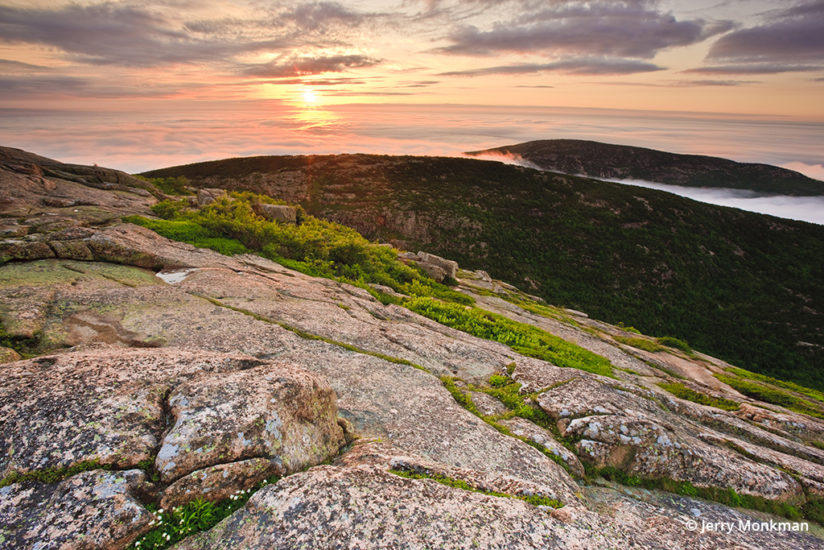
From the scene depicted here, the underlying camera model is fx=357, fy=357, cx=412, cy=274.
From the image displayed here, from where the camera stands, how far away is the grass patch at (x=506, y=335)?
14586mm

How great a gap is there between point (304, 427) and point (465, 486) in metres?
2.46

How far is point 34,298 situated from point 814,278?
101553 millimetres

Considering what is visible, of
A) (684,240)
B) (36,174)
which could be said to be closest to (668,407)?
(36,174)

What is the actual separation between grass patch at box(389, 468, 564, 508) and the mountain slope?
181ft

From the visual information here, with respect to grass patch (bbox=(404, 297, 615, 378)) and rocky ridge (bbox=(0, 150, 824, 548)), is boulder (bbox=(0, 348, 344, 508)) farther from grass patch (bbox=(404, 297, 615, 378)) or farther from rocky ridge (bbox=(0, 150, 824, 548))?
grass patch (bbox=(404, 297, 615, 378))

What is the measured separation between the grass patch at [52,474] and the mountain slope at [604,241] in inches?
2295

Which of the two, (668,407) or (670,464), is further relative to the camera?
(668,407)

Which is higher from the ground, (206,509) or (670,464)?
(206,509)

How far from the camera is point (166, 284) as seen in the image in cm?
1116

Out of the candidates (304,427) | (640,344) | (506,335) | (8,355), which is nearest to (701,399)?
(506,335)

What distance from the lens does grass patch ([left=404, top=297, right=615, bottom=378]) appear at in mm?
14586

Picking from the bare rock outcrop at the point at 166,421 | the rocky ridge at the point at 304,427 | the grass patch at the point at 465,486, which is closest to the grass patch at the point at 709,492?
the rocky ridge at the point at 304,427

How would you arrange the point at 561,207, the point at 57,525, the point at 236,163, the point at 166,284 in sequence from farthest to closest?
the point at 236,163 → the point at 561,207 → the point at 166,284 → the point at 57,525

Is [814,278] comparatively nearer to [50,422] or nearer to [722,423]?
[722,423]
